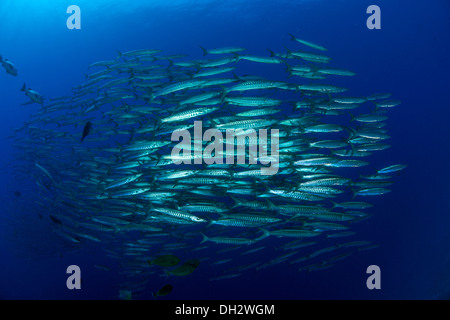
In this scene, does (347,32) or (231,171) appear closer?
(231,171)

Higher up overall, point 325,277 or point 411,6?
point 411,6

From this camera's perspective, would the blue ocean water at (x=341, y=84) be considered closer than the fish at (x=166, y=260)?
No

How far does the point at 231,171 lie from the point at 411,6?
70.8 feet

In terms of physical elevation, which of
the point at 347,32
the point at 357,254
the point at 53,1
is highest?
the point at 53,1

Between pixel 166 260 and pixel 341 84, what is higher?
pixel 341 84

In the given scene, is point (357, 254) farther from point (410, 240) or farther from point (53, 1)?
point (53, 1)

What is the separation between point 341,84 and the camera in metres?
20.6

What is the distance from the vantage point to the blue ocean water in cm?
1953

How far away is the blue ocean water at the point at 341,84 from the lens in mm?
19531

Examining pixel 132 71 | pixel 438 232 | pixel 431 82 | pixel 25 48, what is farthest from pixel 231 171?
pixel 25 48

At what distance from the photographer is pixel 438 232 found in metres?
23.8

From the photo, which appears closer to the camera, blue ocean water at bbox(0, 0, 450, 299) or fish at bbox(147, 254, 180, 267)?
fish at bbox(147, 254, 180, 267)

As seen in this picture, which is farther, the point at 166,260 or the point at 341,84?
the point at 341,84

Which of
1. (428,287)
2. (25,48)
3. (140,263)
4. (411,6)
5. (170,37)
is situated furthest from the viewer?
(25,48)
